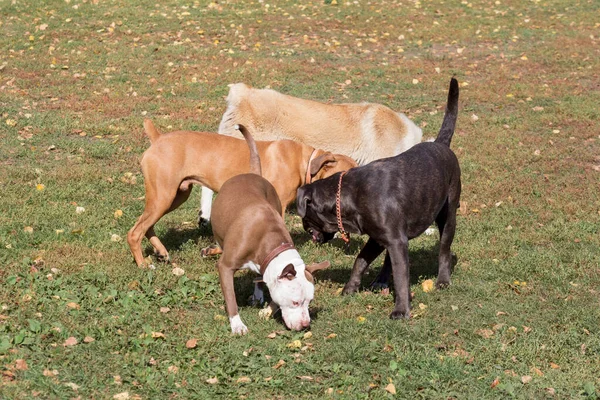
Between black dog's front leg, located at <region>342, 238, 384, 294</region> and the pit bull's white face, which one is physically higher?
the pit bull's white face

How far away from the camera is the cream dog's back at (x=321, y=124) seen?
34.0ft

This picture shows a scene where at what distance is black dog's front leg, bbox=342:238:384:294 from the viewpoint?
24.6ft

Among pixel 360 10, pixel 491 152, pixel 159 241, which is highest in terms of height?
pixel 159 241

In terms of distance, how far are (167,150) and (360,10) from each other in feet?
48.1

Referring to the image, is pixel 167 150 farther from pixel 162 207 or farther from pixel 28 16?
pixel 28 16

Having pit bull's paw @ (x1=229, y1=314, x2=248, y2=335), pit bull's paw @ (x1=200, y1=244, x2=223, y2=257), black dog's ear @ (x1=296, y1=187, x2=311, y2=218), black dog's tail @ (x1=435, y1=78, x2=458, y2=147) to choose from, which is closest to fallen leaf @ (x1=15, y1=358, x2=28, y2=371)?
pit bull's paw @ (x1=229, y1=314, x2=248, y2=335)

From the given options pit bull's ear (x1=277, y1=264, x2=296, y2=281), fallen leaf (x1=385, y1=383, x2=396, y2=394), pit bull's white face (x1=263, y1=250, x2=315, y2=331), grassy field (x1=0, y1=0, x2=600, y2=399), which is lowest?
grassy field (x1=0, y1=0, x2=600, y2=399)

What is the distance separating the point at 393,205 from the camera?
7.02 metres

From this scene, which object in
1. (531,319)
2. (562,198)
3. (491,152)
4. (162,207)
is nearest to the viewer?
(531,319)

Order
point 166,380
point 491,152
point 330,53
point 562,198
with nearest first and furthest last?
point 166,380 < point 562,198 < point 491,152 < point 330,53

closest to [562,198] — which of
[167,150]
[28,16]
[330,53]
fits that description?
[167,150]

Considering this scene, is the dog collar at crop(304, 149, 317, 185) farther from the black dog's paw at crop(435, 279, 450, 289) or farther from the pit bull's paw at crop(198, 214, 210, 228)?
the black dog's paw at crop(435, 279, 450, 289)

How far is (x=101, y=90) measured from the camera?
48.6 ft

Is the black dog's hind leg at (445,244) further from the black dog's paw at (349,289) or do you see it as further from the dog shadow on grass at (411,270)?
the black dog's paw at (349,289)
